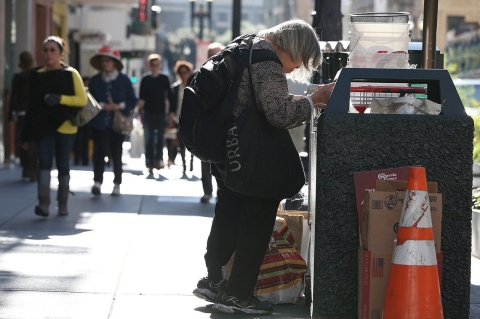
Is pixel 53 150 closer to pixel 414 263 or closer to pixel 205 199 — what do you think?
pixel 205 199

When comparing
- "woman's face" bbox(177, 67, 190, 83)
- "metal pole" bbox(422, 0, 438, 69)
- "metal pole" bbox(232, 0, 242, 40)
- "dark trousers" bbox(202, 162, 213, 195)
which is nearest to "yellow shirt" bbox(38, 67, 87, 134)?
"dark trousers" bbox(202, 162, 213, 195)

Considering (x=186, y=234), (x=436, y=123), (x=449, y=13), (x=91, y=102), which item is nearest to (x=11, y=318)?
(x=436, y=123)

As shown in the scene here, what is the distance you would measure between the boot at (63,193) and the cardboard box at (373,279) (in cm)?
539

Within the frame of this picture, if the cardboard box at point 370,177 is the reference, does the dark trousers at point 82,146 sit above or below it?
below

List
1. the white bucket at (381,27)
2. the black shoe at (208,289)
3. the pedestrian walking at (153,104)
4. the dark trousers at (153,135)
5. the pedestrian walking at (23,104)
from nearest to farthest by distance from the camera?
the black shoe at (208,289)
the white bucket at (381,27)
the pedestrian walking at (23,104)
the pedestrian walking at (153,104)
the dark trousers at (153,135)

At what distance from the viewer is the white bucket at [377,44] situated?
17.2 feet

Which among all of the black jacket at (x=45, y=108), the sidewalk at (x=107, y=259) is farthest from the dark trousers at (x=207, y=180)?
the black jacket at (x=45, y=108)

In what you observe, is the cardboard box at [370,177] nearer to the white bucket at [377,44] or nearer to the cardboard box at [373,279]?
the cardboard box at [373,279]

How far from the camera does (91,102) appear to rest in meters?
9.16

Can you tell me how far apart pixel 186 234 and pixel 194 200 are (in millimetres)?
3139

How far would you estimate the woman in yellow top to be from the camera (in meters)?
8.63

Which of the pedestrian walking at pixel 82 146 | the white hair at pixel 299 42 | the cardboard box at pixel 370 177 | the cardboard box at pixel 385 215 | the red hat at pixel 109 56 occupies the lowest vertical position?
the pedestrian walking at pixel 82 146

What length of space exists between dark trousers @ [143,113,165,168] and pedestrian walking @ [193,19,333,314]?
9993 millimetres

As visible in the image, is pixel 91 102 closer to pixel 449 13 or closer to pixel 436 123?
pixel 436 123
